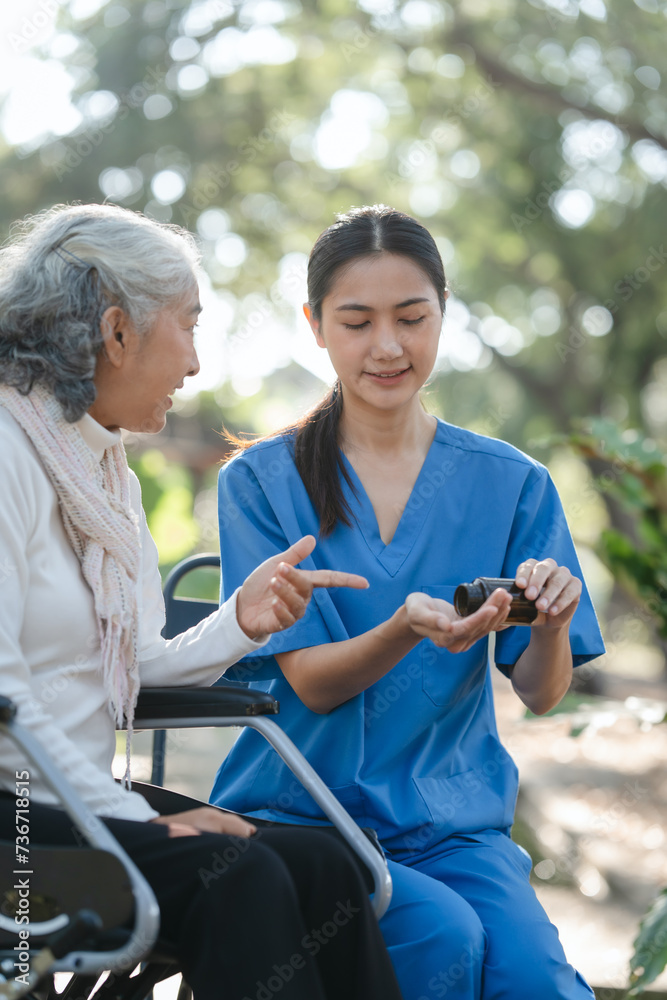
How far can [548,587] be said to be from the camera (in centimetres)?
175

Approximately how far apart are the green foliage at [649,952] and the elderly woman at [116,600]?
112cm

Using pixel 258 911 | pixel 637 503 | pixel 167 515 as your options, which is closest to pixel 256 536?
pixel 258 911

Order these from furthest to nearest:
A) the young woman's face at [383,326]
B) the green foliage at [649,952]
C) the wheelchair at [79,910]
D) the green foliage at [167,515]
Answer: the green foliage at [167,515], the green foliage at [649,952], the young woman's face at [383,326], the wheelchair at [79,910]

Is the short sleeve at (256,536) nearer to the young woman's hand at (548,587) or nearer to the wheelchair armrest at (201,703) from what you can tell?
the wheelchair armrest at (201,703)

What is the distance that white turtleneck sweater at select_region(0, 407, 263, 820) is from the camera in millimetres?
1450

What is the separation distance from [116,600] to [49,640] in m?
0.12

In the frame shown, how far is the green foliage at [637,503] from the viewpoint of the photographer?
3451mm

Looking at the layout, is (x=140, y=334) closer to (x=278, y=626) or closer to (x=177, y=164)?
(x=278, y=626)

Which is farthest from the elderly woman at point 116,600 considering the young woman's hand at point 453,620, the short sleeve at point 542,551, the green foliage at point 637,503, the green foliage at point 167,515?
the green foliage at point 167,515

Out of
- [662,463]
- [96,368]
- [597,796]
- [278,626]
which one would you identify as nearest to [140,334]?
[96,368]

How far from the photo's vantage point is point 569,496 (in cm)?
1587

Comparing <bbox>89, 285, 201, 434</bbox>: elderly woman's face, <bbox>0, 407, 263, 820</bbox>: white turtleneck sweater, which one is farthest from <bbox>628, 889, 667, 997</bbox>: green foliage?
<bbox>89, 285, 201, 434</bbox>: elderly woman's face

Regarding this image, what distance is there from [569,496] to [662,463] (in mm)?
12569

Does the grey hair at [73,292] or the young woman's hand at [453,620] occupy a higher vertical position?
the grey hair at [73,292]
